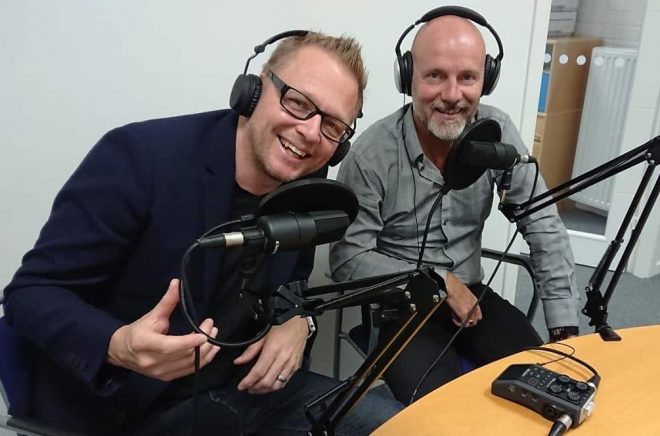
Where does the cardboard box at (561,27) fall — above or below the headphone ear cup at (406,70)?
above

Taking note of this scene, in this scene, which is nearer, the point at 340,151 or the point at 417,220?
the point at 340,151

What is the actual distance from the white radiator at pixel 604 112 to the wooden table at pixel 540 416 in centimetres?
224

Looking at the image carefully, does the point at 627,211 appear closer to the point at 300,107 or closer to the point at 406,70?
the point at 300,107

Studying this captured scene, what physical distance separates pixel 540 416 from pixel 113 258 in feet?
2.51

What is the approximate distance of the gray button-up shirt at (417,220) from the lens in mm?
1563

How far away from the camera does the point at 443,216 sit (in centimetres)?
165

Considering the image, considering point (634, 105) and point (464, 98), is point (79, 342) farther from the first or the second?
point (634, 105)

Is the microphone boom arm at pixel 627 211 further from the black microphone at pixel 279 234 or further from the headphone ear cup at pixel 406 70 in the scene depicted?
the headphone ear cup at pixel 406 70

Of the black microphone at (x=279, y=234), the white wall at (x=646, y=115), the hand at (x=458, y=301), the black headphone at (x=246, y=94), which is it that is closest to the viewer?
the black microphone at (x=279, y=234)

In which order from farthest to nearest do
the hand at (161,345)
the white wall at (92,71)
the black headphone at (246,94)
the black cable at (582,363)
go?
1. the white wall at (92,71)
2. the black headphone at (246,94)
3. the black cable at (582,363)
4. the hand at (161,345)

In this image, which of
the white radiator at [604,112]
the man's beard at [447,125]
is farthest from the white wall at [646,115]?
the man's beard at [447,125]

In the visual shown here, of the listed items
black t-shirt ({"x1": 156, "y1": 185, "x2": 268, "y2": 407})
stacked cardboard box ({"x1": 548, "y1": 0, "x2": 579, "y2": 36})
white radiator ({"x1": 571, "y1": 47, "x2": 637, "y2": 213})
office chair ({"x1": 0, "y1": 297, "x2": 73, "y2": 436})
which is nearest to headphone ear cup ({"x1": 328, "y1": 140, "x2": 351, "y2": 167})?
black t-shirt ({"x1": 156, "y1": 185, "x2": 268, "y2": 407})

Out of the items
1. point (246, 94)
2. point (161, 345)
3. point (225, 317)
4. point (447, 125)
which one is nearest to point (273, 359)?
point (225, 317)

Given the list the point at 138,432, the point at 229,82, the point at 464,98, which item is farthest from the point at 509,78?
the point at 138,432
